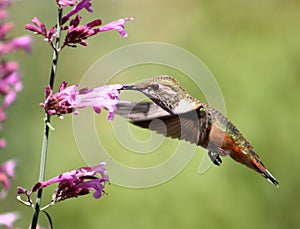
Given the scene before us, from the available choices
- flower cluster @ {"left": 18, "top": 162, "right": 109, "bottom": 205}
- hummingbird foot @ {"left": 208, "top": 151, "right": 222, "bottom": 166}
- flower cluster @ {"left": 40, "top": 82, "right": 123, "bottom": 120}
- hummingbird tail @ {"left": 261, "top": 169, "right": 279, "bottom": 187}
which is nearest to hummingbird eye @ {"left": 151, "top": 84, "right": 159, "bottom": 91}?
flower cluster @ {"left": 40, "top": 82, "right": 123, "bottom": 120}

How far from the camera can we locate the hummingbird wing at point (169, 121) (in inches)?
96.3

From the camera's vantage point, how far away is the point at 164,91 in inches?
91.6

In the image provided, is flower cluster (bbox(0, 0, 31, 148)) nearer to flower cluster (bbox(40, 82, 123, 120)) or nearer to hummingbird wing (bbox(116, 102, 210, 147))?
flower cluster (bbox(40, 82, 123, 120))

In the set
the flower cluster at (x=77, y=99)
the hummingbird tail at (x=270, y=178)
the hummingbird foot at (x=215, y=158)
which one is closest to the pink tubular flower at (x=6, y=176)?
the flower cluster at (x=77, y=99)

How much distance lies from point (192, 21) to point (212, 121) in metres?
6.24

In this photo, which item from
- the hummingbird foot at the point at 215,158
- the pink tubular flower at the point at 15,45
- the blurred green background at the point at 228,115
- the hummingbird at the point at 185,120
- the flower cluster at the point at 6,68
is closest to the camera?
the flower cluster at the point at 6,68

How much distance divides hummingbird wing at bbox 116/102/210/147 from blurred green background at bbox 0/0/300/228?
9.74ft

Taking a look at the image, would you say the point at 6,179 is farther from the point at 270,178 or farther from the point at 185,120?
the point at 270,178

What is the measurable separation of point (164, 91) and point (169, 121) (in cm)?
22

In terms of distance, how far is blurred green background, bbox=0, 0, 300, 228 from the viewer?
5.52 m

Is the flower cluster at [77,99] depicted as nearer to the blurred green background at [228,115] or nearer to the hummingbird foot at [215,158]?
the hummingbird foot at [215,158]

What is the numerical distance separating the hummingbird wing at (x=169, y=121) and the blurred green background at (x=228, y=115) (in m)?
2.97

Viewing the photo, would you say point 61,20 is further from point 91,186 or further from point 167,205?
point 167,205

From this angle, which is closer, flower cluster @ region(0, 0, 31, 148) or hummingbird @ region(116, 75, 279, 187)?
flower cluster @ region(0, 0, 31, 148)
